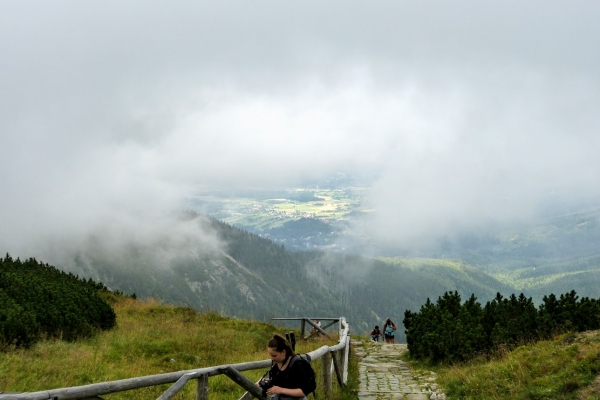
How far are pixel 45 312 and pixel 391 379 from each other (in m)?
10.8

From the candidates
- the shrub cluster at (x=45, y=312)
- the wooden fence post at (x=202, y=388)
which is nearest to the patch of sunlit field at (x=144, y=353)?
the shrub cluster at (x=45, y=312)

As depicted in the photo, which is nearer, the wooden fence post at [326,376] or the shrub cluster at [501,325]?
the wooden fence post at [326,376]

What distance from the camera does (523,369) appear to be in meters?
11.4

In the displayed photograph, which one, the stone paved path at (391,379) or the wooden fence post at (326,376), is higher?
the wooden fence post at (326,376)

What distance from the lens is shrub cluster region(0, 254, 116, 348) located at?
12.8 metres

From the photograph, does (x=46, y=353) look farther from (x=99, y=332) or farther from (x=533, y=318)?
(x=533, y=318)

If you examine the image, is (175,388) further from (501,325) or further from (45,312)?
(501,325)

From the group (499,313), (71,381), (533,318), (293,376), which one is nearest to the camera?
(293,376)

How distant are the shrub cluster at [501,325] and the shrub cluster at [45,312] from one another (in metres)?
11.9

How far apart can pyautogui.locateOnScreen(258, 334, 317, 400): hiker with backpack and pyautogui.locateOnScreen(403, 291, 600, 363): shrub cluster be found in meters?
11.1

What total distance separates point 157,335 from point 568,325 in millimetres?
13397

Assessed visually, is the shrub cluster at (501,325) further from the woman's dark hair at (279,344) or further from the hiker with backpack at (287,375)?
the woman's dark hair at (279,344)

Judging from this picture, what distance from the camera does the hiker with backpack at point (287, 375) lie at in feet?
Answer: 20.6

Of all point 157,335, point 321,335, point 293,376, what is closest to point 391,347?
point 321,335
